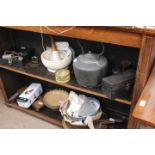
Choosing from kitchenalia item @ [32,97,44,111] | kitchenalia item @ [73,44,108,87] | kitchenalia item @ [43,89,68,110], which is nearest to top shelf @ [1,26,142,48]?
kitchenalia item @ [73,44,108,87]

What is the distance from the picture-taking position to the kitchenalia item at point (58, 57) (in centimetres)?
136

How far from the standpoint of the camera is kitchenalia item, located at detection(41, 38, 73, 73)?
4.46 ft

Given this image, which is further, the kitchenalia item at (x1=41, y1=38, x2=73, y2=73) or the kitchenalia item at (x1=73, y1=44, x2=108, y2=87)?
the kitchenalia item at (x1=41, y1=38, x2=73, y2=73)

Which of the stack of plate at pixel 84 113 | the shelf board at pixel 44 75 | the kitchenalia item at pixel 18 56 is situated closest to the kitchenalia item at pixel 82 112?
the stack of plate at pixel 84 113

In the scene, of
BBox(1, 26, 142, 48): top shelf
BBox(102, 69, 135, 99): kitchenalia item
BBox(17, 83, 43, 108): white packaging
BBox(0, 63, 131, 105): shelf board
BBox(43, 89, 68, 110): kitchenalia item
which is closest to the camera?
BBox(1, 26, 142, 48): top shelf

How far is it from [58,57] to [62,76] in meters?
0.14

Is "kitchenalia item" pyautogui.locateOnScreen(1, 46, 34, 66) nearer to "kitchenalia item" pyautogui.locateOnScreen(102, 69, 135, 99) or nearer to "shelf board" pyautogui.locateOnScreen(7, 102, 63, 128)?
"shelf board" pyautogui.locateOnScreen(7, 102, 63, 128)

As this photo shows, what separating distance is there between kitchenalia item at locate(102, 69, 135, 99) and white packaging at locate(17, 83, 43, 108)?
0.80 metres

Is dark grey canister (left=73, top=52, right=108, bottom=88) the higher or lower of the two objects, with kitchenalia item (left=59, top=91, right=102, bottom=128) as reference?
higher

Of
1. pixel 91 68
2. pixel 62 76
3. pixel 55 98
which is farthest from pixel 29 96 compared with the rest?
pixel 91 68

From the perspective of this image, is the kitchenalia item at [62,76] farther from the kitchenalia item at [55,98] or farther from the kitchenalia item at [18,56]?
the kitchenalia item at [18,56]
